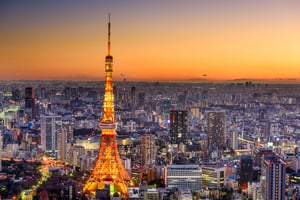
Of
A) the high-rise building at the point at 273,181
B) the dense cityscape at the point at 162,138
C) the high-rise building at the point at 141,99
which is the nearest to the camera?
the high-rise building at the point at 273,181

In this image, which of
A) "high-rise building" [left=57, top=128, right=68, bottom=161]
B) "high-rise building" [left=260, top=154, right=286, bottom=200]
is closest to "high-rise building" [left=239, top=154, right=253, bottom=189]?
"high-rise building" [left=260, top=154, right=286, bottom=200]

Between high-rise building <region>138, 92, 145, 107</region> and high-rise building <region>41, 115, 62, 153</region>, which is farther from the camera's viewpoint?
high-rise building <region>138, 92, 145, 107</region>

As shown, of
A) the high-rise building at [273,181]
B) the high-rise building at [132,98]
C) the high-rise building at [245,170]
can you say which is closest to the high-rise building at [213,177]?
the high-rise building at [245,170]

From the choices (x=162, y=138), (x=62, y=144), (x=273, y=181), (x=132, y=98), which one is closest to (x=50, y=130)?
(x=62, y=144)

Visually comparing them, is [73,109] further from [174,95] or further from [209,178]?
[209,178]

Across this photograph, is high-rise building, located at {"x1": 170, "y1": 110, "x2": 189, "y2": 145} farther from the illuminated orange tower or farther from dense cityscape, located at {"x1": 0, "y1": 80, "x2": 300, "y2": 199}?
the illuminated orange tower

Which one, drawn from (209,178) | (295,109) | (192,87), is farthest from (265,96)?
(209,178)

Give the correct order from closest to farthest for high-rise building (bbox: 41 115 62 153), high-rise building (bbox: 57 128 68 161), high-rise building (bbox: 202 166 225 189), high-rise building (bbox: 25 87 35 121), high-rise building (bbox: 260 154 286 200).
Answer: high-rise building (bbox: 260 154 286 200), high-rise building (bbox: 25 87 35 121), high-rise building (bbox: 202 166 225 189), high-rise building (bbox: 57 128 68 161), high-rise building (bbox: 41 115 62 153)

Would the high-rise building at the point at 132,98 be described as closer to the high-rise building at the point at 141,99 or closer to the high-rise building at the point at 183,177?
the high-rise building at the point at 141,99
